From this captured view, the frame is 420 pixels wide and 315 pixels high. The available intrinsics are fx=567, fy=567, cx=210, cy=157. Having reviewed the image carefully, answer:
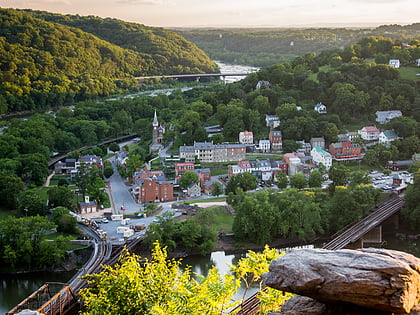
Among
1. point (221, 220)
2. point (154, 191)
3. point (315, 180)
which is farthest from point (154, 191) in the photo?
point (315, 180)

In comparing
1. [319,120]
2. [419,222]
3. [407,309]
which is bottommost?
[419,222]

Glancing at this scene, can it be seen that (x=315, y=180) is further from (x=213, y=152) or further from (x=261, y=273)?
(x=261, y=273)

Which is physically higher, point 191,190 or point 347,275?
point 347,275

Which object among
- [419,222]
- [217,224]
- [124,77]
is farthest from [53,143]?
[124,77]

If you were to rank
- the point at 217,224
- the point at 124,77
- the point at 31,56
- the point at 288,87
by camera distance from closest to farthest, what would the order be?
the point at 217,224, the point at 288,87, the point at 31,56, the point at 124,77

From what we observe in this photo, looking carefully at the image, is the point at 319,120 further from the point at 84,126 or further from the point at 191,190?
the point at 84,126

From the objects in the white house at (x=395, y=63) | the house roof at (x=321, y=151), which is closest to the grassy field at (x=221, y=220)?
the house roof at (x=321, y=151)

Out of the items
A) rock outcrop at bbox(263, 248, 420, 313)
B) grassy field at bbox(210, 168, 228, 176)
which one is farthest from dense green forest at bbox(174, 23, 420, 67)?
rock outcrop at bbox(263, 248, 420, 313)

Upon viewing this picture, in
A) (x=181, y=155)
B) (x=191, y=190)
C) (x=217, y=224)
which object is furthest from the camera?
(x=181, y=155)

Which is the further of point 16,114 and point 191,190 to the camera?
point 16,114
